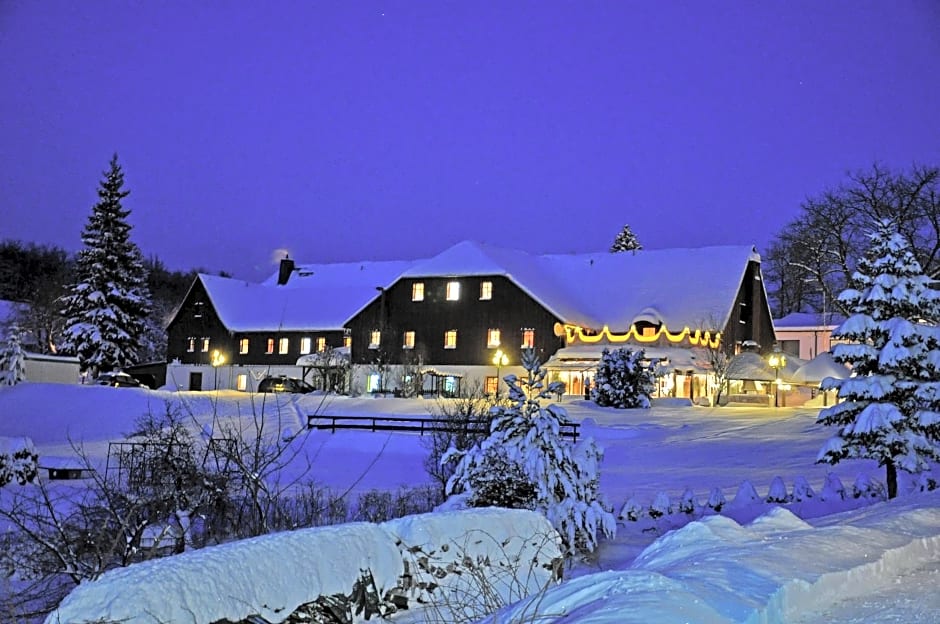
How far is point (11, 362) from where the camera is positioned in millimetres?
39719

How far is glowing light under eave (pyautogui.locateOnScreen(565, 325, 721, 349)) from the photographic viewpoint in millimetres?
45750

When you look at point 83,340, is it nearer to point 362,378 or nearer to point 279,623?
point 362,378

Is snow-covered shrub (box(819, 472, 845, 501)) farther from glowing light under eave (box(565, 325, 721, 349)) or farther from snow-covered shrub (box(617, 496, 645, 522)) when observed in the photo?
glowing light under eave (box(565, 325, 721, 349))

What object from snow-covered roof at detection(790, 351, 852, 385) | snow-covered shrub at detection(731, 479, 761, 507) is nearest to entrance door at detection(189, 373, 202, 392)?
snow-covered roof at detection(790, 351, 852, 385)

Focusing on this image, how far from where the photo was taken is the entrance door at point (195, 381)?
214ft

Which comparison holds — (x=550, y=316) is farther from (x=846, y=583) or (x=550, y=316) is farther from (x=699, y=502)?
(x=846, y=583)

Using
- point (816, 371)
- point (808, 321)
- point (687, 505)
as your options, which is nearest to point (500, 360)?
point (816, 371)

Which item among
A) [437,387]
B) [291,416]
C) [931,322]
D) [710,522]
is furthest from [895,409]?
[437,387]

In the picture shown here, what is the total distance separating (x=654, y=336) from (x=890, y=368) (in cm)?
2962

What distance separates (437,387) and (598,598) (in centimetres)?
4853

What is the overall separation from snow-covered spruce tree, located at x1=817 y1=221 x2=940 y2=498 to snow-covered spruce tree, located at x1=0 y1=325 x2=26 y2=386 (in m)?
35.0

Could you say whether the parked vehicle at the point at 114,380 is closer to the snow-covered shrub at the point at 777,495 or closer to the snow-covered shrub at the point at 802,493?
the snow-covered shrub at the point at 777,495

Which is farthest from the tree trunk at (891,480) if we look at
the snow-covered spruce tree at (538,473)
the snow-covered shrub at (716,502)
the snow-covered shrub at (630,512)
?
the snow-covered spruce tree at (538,473)

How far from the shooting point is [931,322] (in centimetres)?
1795
